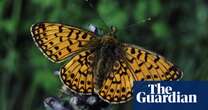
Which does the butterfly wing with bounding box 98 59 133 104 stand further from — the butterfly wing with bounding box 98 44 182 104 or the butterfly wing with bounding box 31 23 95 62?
the butterfly wing with bounding box 31 23 95 62

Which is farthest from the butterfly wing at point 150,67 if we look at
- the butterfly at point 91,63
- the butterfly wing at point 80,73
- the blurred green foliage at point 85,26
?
the blurred green foliage at point 85,26

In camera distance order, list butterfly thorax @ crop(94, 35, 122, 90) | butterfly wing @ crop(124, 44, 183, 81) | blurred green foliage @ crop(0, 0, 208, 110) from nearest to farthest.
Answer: butterfly wing @ crop(124, 44, 183, 81) → butterfly thorax @ crop(94, 35, 122, 90) → blurred green foliage @ crop(0, 0, 208, 110)

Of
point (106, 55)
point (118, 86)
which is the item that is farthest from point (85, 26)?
point (118, 86)

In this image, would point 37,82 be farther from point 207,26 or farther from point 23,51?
point 207,26

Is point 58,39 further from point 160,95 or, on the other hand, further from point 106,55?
point 160,95

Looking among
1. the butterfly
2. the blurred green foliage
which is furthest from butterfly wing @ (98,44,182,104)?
the blurred green foliage

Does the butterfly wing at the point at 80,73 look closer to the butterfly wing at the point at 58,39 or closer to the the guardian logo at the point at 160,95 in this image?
the butterfly wing at the point at 58,39

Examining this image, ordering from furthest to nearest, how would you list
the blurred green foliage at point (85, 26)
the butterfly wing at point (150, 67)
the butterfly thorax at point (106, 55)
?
1. the blurred green foliage at point (85, 26)
2. the butterfly thorax at point (106, 55)
3. the butterfly wing at point (150, 67)

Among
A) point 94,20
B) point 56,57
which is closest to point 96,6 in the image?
point 94,20
